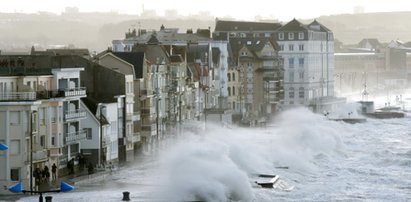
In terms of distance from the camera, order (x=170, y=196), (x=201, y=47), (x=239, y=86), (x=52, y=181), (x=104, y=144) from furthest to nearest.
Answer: (x=239, y=86) → (x=201, y=47) → (x=104, y=144) → (x=52, y=181) → (x=170, y=196)

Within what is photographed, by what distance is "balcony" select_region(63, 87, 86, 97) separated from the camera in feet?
172

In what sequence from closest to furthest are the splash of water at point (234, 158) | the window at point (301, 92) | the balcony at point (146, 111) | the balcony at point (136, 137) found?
the splash of water at point (234, 158)
the balcony at point (136, 137)
the balcony at point (146, 111)
the window at point (301, 92)

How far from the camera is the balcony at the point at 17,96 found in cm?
4675

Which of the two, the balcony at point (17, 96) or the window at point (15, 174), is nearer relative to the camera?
the window at point (15, 174)

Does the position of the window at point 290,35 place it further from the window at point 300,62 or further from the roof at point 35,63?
the roof at point 35,63

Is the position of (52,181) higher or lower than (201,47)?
lower

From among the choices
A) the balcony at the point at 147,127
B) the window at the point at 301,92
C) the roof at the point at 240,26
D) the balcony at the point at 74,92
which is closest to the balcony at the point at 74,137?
the balcony at the point at 74,92

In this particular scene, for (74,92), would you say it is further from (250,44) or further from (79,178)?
(250,44)

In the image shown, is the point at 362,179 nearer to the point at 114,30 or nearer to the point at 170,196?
the point at 170,196

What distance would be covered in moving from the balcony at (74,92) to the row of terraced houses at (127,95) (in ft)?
0.16

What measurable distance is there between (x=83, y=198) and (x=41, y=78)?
979 cm

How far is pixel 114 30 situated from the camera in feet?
440

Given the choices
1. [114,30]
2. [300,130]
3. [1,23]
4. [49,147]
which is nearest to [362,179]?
[49,147]

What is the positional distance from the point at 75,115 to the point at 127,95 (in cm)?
898
